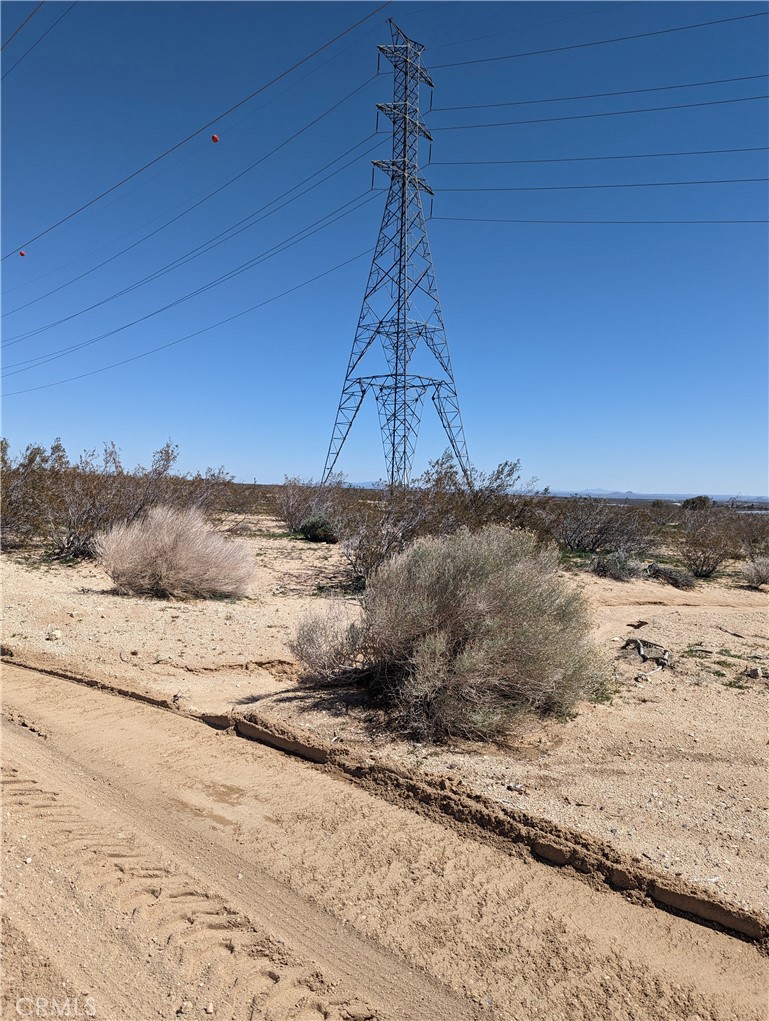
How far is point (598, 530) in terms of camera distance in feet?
72.5

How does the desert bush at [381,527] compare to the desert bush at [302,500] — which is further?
the desert bush at [302,500]

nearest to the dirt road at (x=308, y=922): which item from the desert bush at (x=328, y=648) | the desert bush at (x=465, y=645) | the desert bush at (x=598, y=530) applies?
the desert bush at (x=465, y=645)

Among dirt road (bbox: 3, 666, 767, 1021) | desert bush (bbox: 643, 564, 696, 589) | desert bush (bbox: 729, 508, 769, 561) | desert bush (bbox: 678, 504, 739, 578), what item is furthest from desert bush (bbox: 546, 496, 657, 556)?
dirt road (bbox: 3, 666, 767, 1021)

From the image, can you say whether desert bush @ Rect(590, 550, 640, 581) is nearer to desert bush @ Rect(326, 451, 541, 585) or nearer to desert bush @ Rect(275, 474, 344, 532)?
desert bush @ Rect(326, 451, 541, 585)

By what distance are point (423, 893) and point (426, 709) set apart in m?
2.13

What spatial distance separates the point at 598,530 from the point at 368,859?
A: 19.9m

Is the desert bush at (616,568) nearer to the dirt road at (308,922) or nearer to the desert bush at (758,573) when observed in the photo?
the desert bush at (758,573)

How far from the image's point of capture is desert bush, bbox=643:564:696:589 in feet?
55.3

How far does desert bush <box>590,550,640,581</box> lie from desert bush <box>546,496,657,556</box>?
3.46 m

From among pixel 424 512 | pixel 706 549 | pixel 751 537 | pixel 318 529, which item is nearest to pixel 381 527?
pixel 424 512

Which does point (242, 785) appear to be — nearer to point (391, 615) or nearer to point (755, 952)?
point (391, 615)

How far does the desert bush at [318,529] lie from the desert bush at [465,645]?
1415 cm

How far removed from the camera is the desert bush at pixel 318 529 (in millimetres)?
21078

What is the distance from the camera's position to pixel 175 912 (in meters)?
3.12
